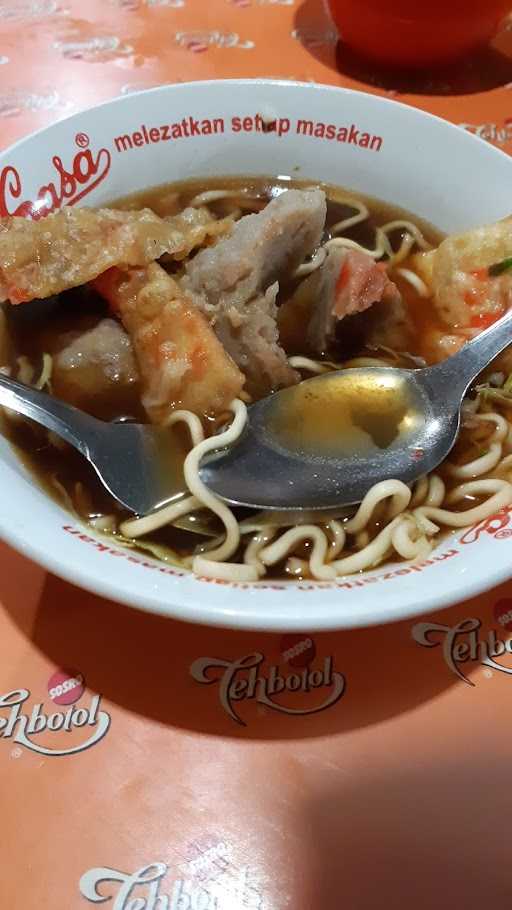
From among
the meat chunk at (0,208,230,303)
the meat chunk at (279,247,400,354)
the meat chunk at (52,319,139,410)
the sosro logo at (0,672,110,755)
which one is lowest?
the sosro logo at (0,672,110,755)

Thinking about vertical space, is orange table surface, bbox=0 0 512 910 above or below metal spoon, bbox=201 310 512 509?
below

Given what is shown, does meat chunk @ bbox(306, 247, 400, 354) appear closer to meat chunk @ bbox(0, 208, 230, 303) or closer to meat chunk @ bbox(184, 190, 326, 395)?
meat chunk @ bbox(184, 190, 326, 395)

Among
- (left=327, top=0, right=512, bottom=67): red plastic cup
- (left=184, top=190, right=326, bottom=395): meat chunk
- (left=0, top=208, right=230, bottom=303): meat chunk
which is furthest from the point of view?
(left=327, top=0, right=512, bottom=67): red plastic cup

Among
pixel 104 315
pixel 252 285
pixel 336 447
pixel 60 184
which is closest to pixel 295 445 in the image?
pixel 336 447

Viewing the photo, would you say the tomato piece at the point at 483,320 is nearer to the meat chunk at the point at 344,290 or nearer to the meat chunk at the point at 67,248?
the meat chunk at the point at 344,290

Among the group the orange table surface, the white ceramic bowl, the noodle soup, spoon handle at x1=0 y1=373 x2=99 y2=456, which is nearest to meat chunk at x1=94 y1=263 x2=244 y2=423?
the noodle soup

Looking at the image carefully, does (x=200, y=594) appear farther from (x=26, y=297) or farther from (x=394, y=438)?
(x=26, y=297)

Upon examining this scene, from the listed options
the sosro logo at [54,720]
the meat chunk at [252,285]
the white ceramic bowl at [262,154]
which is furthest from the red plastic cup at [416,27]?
the sosro logo at [54,720]

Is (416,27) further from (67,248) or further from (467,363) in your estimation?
(67,248)
